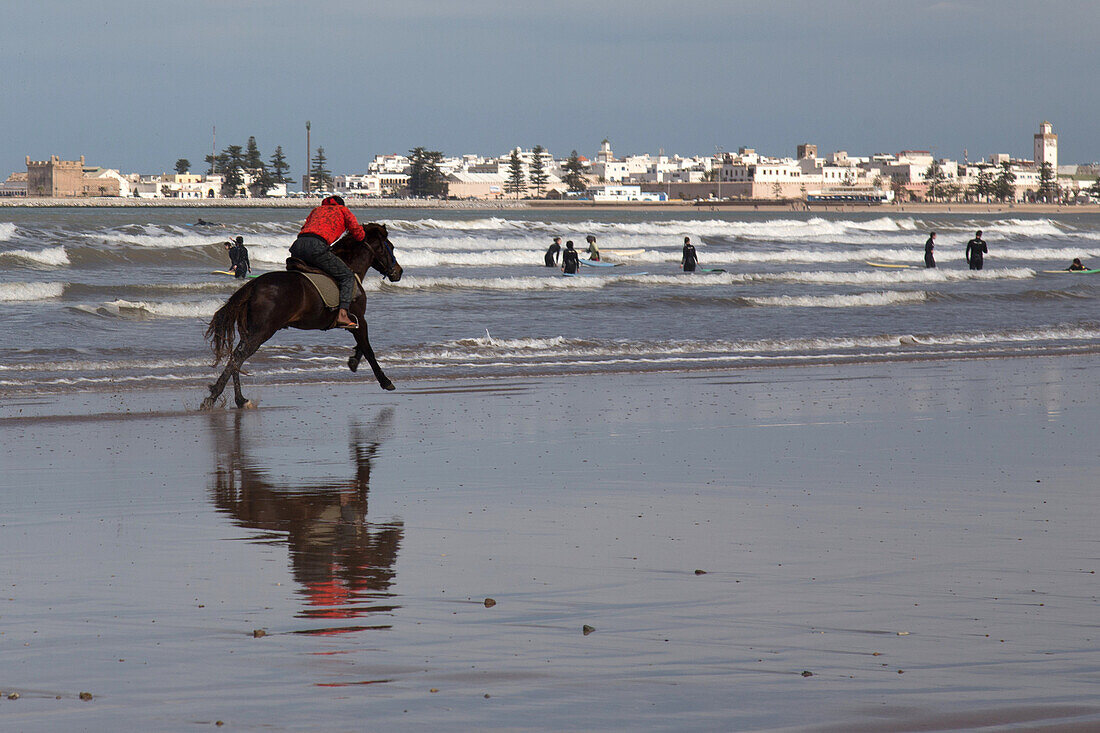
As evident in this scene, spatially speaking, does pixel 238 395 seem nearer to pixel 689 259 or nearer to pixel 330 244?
pixel 330 244

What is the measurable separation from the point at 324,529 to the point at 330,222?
649 centimetres

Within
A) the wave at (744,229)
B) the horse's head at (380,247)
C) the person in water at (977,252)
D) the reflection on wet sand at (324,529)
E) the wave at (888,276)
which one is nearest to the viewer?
the reflection on wet sand at (324,529)

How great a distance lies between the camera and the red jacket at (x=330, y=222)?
1295 cm

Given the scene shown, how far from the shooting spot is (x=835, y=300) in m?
29.2

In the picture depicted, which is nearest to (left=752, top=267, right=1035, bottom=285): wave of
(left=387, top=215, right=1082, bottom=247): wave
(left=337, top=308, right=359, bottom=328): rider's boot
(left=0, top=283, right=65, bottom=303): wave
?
(left=0, top=283, right=65, bottom=303): wave

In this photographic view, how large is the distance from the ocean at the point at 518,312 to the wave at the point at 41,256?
0.11m

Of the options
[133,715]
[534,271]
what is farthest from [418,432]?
[534,271]

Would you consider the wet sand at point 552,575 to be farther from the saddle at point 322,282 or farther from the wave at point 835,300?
the wave at point 835,300

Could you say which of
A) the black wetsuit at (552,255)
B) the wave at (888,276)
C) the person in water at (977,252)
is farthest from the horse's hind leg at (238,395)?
the person in water at (977,252)

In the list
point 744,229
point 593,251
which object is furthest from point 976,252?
point 744,229

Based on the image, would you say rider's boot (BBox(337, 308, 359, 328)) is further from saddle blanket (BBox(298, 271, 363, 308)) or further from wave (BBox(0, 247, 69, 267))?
wave (BBox(0, 247, 69, 267))

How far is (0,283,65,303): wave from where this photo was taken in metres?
28.5

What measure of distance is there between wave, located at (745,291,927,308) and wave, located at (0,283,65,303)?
1547 centimetres

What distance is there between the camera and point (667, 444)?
404 inches
